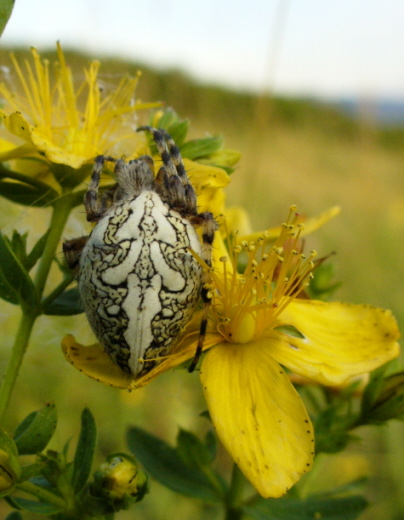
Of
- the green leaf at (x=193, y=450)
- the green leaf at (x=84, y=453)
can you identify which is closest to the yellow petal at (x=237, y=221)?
the green leaf at (x=193, y=450)

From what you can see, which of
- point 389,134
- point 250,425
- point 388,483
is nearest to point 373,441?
point 388,483

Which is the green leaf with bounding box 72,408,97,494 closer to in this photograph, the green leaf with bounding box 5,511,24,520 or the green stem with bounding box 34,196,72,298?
the green leaf with bounding box 5,511,24,520

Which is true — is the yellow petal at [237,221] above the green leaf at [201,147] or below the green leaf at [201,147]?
below

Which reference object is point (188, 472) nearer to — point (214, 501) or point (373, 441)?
point (214, 501)

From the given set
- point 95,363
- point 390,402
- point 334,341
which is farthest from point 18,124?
point 390,402

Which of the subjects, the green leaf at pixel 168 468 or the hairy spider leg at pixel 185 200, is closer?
the hairy spider leg at pixel 185 200

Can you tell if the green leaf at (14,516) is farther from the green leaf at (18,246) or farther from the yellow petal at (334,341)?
the yellow petal at (334,341)
